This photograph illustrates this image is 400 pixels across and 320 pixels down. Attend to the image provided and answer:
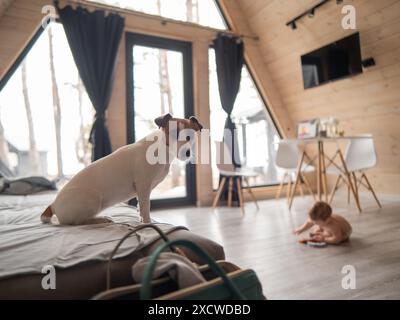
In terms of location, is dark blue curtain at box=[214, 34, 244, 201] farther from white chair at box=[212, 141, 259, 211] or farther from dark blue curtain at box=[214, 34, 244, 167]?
white chair at box=[212, 141, 259, 211]

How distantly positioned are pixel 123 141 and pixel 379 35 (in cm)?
334

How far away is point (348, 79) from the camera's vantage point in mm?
3787

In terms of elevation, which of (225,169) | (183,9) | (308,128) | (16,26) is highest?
(183,9)

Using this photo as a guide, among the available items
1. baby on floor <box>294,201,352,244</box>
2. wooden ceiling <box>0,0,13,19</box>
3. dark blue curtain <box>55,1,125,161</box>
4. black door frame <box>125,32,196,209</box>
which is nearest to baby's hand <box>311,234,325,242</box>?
baby on floor <box>294,201,352,244</box>

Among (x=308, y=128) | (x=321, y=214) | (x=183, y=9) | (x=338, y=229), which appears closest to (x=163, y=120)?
(x=321, y=214)

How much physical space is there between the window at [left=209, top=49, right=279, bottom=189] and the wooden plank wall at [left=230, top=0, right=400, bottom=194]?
1.53ft

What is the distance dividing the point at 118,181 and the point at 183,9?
3862 millimetres

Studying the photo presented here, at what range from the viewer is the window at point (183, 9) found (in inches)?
150

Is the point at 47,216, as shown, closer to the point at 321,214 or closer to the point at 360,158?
the point at 321,214

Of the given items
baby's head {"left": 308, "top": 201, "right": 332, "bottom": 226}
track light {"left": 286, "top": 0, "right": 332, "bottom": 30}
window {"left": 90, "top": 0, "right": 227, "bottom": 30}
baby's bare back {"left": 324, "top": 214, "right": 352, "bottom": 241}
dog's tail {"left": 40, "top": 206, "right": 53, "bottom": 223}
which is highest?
window {"left": 90, "top": 0, "right": 227, "bottom": 30}

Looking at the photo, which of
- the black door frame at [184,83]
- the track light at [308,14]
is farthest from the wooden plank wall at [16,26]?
the track light at [308,14]

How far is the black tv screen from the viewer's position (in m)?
3.45

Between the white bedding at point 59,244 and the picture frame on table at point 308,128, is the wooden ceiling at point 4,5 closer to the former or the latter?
the white bedding at point 59,244

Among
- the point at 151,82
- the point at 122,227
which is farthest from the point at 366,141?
the point at 122,227
